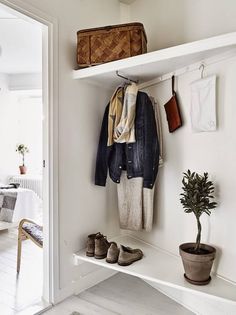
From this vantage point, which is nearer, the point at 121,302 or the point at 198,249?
the point at 198,249

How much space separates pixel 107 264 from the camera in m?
1.95

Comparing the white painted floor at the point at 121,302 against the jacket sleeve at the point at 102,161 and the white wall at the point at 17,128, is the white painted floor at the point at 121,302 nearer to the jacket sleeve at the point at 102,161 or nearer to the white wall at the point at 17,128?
the jacket sleeve at the point at 102,161

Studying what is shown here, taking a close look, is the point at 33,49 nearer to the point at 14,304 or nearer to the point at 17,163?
the point at 17,163

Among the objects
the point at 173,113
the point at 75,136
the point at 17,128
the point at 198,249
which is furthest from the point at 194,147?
the point at 17,128

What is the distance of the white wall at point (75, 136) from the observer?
2.04 m

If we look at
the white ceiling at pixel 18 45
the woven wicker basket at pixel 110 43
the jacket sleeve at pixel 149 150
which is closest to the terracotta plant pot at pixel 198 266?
the jacket sleeve at pixel 149 150

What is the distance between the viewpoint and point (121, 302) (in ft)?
6.70

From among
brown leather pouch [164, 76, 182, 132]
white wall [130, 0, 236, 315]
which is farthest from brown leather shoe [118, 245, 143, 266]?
brown leather pouch [164, 76, 182, 132]

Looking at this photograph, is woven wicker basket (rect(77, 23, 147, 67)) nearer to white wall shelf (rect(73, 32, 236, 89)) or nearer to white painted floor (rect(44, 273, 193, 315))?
white wall shelf (rect(73, 32, 236, 89))

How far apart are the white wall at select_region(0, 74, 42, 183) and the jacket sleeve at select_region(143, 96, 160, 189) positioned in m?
3.93

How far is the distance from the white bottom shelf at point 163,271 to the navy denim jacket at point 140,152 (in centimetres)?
53

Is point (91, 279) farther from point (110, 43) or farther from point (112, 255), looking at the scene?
point (110, 43)

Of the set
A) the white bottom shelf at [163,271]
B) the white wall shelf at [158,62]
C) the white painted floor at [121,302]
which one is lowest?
the white painted floor at [121,302]

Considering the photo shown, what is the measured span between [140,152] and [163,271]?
84 cm
